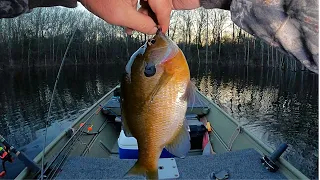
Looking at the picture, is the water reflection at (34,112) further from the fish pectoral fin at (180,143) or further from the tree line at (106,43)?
the tree line at (106,43)

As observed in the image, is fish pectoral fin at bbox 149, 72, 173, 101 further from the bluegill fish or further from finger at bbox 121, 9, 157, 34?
finger at bbox 121, 9, 157, 34

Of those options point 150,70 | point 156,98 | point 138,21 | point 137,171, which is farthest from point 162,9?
point 137,171

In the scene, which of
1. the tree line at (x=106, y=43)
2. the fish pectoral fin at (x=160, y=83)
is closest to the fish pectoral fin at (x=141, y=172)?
the fish pectoral fin at (x=160, y=83)

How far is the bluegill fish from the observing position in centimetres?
162

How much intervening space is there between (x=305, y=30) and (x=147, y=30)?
879mm

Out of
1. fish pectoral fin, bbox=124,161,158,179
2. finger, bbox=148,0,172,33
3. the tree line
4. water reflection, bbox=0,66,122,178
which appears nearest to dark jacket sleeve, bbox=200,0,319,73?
finger, bbox=148,0,172,33

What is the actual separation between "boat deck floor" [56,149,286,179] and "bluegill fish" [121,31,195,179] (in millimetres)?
1800

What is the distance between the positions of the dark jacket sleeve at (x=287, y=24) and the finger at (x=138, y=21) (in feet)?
1.77

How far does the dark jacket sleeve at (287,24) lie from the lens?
118cm

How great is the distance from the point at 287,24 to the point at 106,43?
161ft

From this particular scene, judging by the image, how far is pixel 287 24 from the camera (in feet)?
4.09

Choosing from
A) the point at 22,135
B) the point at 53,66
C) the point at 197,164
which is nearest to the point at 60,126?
the point at 22,135

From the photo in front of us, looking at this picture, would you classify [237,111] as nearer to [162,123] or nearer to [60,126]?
[60,126]

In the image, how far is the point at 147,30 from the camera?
1804 mm
